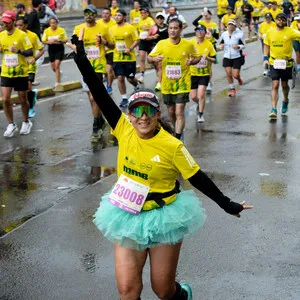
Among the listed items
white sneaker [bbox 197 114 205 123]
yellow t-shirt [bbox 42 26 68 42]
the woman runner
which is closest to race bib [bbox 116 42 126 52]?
yellow t-shirt [bbox 42 26 68 42]

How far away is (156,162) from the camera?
4.66 m

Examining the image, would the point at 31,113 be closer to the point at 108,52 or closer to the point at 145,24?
the point at 108,52

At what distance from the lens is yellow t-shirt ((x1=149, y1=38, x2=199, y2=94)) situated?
10.8m

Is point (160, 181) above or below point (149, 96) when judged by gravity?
below

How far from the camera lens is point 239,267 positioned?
613cm

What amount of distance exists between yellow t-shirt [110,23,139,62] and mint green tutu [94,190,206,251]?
415 inches

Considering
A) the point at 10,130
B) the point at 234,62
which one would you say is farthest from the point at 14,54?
the point at 234,62

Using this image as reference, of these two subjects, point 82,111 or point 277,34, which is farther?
point 82,111

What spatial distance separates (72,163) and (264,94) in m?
7.93

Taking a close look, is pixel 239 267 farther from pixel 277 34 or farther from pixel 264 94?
pixel 264 94

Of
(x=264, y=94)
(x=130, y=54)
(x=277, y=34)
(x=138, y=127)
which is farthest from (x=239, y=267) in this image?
(x=264, y=94)

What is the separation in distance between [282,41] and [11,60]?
5011 mm

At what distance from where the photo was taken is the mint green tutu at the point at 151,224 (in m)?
4.59

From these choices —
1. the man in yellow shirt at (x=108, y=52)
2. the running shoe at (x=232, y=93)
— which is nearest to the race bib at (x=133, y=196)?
the man in yellow shirt at (x=108, y=52)
